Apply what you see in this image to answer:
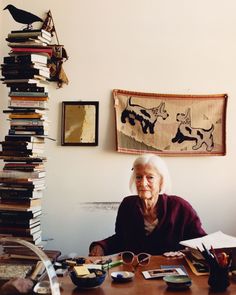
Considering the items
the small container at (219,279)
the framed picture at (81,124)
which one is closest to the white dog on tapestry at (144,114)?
the framed picture at (81,124)

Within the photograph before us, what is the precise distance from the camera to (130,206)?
2.68 m

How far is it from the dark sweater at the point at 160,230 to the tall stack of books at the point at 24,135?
0.71 metres

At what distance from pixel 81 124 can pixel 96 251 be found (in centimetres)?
122

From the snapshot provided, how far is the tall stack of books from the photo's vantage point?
114 inches

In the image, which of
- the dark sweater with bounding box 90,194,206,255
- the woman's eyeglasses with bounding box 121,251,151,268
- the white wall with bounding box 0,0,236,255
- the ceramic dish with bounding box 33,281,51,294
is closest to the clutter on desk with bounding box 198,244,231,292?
the woman's eyeglasses with bounding box 121,251,151,268

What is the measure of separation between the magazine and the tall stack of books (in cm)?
135

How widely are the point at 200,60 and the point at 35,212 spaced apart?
1824 millimetres

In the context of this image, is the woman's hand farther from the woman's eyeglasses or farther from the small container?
the small container

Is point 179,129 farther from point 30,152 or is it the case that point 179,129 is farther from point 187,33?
point 30,152

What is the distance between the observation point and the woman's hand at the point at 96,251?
2.35m

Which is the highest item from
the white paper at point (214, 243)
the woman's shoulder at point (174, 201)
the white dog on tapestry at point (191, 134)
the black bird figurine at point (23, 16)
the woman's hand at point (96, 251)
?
the black bird figurine at point (23, 16)

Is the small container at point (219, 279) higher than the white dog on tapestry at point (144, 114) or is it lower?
lower

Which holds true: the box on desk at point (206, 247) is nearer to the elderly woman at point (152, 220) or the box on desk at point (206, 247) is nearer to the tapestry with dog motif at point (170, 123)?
the elderly woman at point (152, 220)

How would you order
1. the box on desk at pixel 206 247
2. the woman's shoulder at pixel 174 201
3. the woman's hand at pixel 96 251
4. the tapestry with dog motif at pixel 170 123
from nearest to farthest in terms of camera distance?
the box on desk at pixel 206 247
the woman's hand at pixel 96 251
the woman's shoulder at pixel 174 201
the tapestry with dog motif at pixel 170 123
